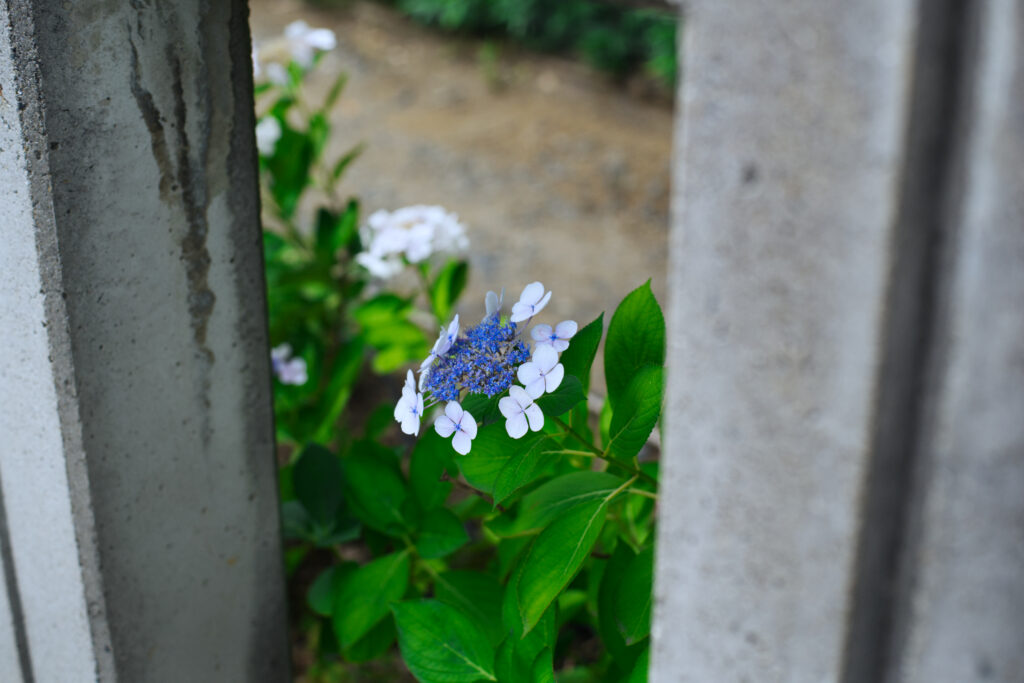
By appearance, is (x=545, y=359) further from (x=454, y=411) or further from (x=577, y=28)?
Answer: (x=577, y=28)

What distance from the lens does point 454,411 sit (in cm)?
105

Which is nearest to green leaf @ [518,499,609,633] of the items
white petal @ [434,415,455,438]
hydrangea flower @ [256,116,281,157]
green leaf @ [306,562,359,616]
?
white petal @ [434,415,455,438]

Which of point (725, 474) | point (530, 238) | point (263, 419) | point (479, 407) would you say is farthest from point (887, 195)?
point (530, 238)

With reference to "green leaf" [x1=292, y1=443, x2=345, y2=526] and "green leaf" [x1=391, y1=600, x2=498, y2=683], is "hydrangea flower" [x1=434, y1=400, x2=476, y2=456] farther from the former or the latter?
"green leaf" [x1=292, y1=443, x2=345, y2=526]

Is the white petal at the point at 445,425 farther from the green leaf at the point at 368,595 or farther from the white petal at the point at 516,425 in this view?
the green leaf at the point at 368,595

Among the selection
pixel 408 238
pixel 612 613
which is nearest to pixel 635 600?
pixel 612 613

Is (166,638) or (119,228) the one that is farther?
(166,638)

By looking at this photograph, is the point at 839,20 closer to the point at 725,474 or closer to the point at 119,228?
the point at 725,474

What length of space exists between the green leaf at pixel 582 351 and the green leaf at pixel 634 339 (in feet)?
0.14

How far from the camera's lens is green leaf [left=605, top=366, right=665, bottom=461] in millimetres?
1082

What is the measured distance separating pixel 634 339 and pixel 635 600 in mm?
313

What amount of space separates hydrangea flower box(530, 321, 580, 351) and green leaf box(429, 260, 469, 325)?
2.96 ft

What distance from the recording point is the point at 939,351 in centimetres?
65

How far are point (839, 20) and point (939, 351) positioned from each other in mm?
228
